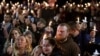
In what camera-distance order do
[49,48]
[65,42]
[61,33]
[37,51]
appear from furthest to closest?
1. [65,42]
2. [61,33]
3. [37,51]
4. [49,48]

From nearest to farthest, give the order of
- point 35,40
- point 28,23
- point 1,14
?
point 35,40 → point 28,23 → point 1,14

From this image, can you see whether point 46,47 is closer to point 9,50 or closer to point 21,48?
point 21,48

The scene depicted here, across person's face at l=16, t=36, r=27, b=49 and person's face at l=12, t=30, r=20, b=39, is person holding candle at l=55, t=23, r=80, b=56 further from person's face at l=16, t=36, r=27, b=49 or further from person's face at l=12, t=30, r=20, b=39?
person's face at l=12, t=30, r=20, b=39

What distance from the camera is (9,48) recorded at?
368 inches

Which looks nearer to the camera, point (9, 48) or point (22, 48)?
point (22, 48)

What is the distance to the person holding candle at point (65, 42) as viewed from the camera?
26.7 ft

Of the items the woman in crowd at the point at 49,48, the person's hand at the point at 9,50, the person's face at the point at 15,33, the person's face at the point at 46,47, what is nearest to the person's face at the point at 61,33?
the woman in crowd at the point at 49,48

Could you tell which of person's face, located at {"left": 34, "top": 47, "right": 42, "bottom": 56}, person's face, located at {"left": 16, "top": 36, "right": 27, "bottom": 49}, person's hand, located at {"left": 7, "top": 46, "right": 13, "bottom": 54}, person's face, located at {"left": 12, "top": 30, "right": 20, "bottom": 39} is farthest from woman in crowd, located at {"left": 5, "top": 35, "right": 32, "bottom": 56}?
person's face, located at {"left": 12, "top": 30, "right": 20, "bottom": 39}

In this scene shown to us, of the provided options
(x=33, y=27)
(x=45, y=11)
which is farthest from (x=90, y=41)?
(x=45, y=11)

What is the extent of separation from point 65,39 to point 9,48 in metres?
1.60

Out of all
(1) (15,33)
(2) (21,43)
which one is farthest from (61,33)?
(1) (15,33)

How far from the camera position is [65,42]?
8258 mm

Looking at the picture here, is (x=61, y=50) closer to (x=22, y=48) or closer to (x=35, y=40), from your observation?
(x=22, y=48)

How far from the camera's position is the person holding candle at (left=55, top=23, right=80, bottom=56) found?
815 cm
